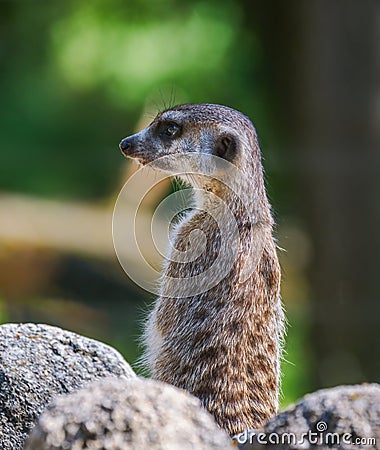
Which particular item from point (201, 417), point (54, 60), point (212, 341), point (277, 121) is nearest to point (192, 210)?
point (212, 341)

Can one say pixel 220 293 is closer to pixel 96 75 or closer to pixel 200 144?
pixel 200 144

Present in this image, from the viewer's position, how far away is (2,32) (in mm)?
12328

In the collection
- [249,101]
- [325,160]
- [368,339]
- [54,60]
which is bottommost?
[368,339]

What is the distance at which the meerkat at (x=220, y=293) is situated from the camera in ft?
8.70

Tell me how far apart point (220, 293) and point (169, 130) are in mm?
558

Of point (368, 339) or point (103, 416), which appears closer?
point (103, 416)

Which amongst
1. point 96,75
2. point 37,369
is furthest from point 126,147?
point 96,75

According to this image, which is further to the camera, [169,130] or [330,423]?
[169,130]

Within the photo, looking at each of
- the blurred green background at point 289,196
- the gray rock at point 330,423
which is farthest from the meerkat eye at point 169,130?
the blurred green background at point 289,196

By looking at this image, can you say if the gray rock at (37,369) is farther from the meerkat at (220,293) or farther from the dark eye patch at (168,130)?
A: the dark eye patch at (168,130)

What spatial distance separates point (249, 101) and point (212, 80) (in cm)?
50

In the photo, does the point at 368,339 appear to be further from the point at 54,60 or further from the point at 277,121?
the point at 54,60

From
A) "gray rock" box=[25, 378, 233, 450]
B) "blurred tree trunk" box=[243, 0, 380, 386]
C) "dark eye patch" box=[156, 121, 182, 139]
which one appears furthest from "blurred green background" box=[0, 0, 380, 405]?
"gray rock" box=[25, 378, 233, 450]

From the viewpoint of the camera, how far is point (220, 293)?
279 cm
